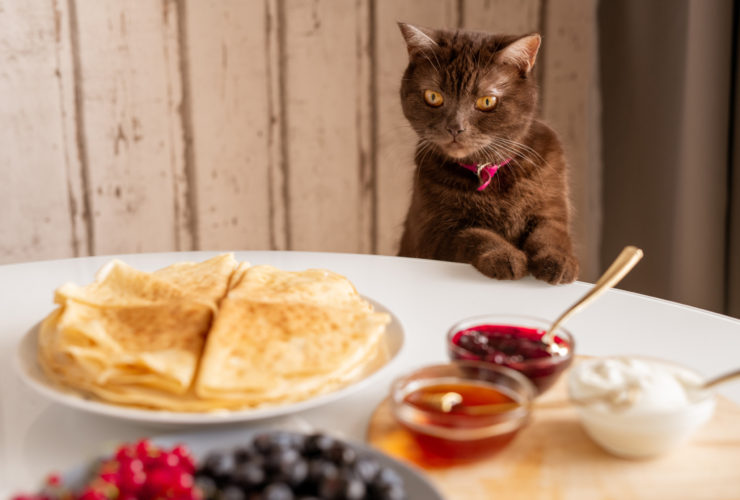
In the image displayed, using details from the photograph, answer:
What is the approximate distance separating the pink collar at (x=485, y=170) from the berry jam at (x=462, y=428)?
3.41 feet

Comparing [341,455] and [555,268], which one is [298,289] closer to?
[341,455]

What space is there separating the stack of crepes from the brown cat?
0.66 meters

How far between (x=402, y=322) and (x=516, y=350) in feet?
0.96

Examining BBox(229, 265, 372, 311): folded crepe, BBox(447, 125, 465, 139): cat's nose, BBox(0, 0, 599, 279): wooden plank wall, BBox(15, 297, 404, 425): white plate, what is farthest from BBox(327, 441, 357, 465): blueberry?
BBox(0, 0, 599, 279): wooden plank wall

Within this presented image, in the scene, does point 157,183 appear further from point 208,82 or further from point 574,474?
point 574,474

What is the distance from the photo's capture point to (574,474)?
0.76 m

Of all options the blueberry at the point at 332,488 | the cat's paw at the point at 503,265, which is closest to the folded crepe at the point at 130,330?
the blueberry at the point at 332,488

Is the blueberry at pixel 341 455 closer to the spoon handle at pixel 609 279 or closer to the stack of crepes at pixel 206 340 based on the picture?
the stack of crepes at pixel 206 340

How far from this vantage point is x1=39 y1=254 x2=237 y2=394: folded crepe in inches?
31.4

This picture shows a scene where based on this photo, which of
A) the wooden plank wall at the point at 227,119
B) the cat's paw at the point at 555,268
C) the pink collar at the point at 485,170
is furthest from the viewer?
the wooden plank wall at the point at 227,119

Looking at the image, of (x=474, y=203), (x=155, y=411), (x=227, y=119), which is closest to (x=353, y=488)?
(x=155, y=411)

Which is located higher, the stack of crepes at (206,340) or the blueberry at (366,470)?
the stack of crepes at (206,340)

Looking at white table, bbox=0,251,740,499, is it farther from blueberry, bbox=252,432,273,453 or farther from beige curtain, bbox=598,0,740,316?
beige curtain, bbox=598,0,740,316

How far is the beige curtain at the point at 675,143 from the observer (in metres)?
2.15
